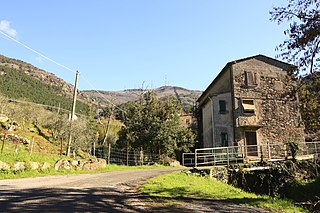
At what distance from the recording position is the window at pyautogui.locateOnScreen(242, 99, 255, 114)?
80.8ft

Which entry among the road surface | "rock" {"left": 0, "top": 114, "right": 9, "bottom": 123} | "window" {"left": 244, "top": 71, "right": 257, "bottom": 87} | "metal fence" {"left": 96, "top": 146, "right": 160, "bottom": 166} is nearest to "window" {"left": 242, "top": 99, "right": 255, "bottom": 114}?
"window" {"left": 244, "top": 71, "right": 257, "bottom": 87}

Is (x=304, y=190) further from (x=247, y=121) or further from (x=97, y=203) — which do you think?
(x=97, y=203)

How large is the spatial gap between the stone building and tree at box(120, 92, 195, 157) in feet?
A: 12.7

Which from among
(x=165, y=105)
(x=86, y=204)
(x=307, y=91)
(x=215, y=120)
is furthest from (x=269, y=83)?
(x=86, y=204)

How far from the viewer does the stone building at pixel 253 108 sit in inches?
968

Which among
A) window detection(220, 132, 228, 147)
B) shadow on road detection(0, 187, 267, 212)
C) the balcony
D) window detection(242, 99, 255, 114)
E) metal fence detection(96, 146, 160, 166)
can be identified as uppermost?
window detection(242, 99, 255, 114)

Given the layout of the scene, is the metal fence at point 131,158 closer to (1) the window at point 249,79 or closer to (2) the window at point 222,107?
(2) the window at point 222,107

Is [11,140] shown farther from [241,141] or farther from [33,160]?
[241,141]

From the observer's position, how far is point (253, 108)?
81.4 feet

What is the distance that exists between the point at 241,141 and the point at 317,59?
628 inches

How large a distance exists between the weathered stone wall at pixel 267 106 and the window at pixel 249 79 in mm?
193

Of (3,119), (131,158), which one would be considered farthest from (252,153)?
(3,119)

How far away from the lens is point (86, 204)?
6359 millimetres

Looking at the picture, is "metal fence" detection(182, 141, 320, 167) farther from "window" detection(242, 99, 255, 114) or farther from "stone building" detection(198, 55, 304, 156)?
"window" detection(242, 99, 255, 114)
